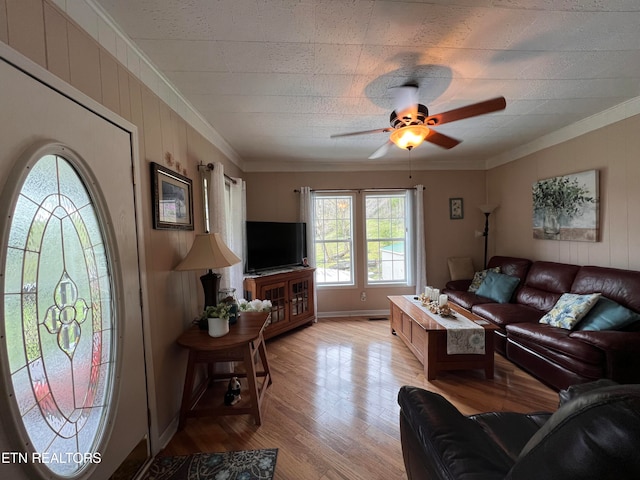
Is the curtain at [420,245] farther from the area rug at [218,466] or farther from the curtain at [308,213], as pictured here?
the area rug at [218,466]

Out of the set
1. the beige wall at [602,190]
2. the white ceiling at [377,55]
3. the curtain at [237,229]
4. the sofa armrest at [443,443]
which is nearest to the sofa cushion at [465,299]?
the beige wall at [602,190]

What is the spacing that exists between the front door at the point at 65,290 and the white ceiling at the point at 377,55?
711 millimetres

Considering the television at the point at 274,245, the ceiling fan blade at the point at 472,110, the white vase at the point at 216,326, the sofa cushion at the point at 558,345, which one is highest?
the ceiling fan blade at the point at 472,110

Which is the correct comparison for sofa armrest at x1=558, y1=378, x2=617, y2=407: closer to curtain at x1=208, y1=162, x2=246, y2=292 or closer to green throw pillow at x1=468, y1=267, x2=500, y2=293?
curtain at x1=208, y1=162, x2=246, y2=292

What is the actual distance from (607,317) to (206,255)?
3.26 m

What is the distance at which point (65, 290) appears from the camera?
1.10 m

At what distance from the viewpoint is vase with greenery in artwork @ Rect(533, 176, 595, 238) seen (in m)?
2.88

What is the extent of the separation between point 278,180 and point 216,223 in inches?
73.5

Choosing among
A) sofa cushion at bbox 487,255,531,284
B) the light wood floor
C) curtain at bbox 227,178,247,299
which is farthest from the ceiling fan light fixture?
sofa cushion at bbox 487,255,531,284

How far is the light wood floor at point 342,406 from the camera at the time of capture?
159 cm

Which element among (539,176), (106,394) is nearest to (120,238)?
(106,394)

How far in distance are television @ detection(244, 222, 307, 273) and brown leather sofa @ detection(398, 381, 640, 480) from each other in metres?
2.63

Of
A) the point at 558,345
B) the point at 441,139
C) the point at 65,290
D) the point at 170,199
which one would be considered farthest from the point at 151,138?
the point at 558,345

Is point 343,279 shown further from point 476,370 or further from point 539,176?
point 539,176
